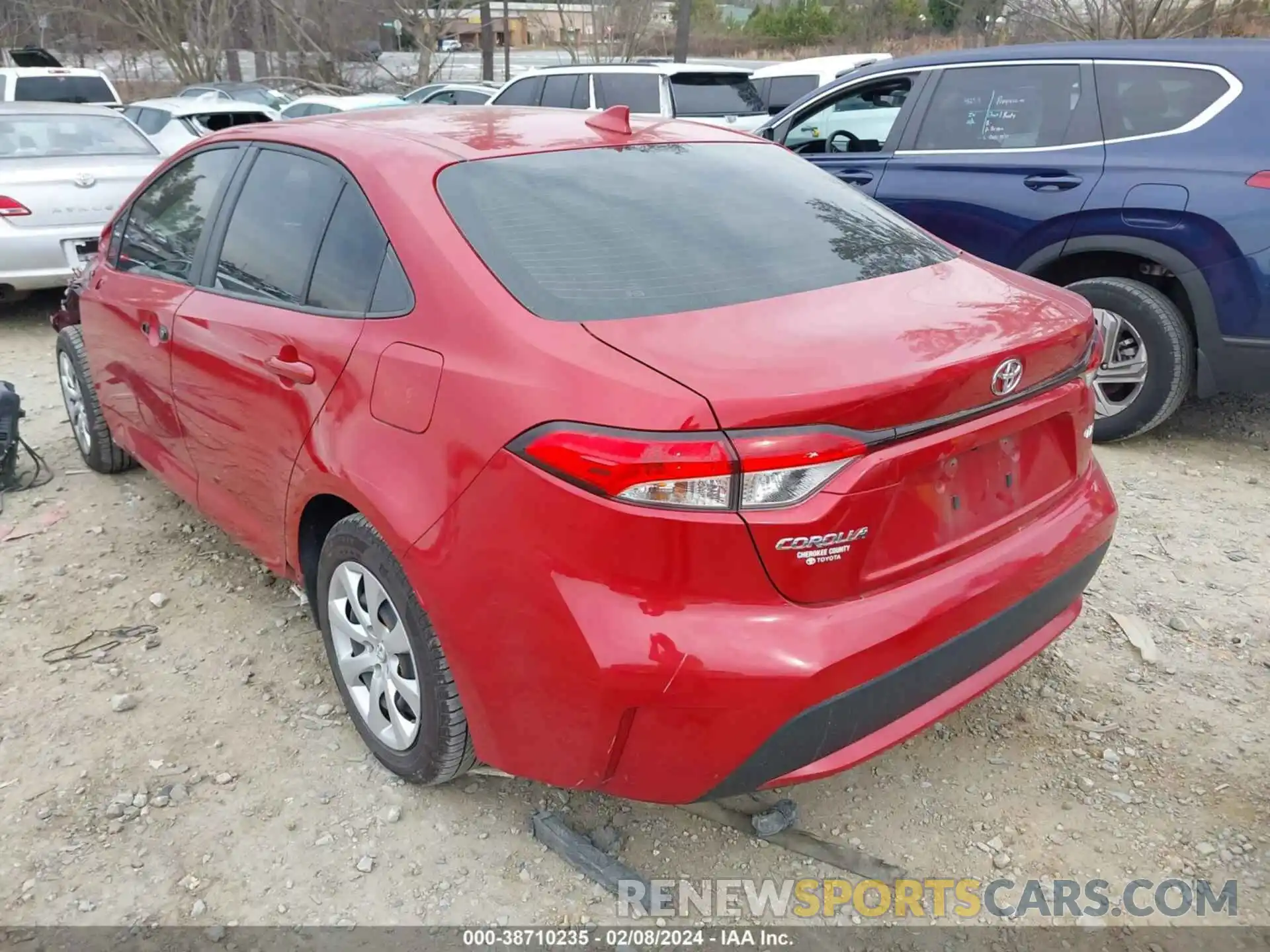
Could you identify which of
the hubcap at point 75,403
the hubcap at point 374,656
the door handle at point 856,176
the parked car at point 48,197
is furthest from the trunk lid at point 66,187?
the hubcap at point 374,656

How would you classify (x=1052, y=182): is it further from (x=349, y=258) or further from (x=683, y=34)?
(x=683, y=34)

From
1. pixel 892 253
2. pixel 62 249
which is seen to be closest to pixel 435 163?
pixel 892 253

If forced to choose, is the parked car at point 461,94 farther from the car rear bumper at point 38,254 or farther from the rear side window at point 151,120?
the car rear bumper at point 38,254

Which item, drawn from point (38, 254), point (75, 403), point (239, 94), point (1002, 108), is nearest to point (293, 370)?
point (75, 403)

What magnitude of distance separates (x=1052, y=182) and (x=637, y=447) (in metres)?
3.75

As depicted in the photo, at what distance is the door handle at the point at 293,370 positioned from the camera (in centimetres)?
245

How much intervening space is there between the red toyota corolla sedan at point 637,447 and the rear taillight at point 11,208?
4691 mm

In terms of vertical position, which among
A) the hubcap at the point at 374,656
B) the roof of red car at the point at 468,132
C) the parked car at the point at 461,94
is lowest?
the hubcap at the point at 374,656

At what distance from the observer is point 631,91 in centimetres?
1049

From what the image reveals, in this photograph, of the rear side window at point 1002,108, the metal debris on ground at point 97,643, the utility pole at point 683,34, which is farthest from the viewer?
the utility pole at point 683,34

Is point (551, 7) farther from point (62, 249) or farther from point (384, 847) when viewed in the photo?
point (384, 847)

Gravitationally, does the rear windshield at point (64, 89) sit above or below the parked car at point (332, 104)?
above

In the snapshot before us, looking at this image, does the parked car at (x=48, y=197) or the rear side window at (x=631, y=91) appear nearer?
Result: the parked car at (x=48, y=197)

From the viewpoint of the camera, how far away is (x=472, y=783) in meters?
2.56
